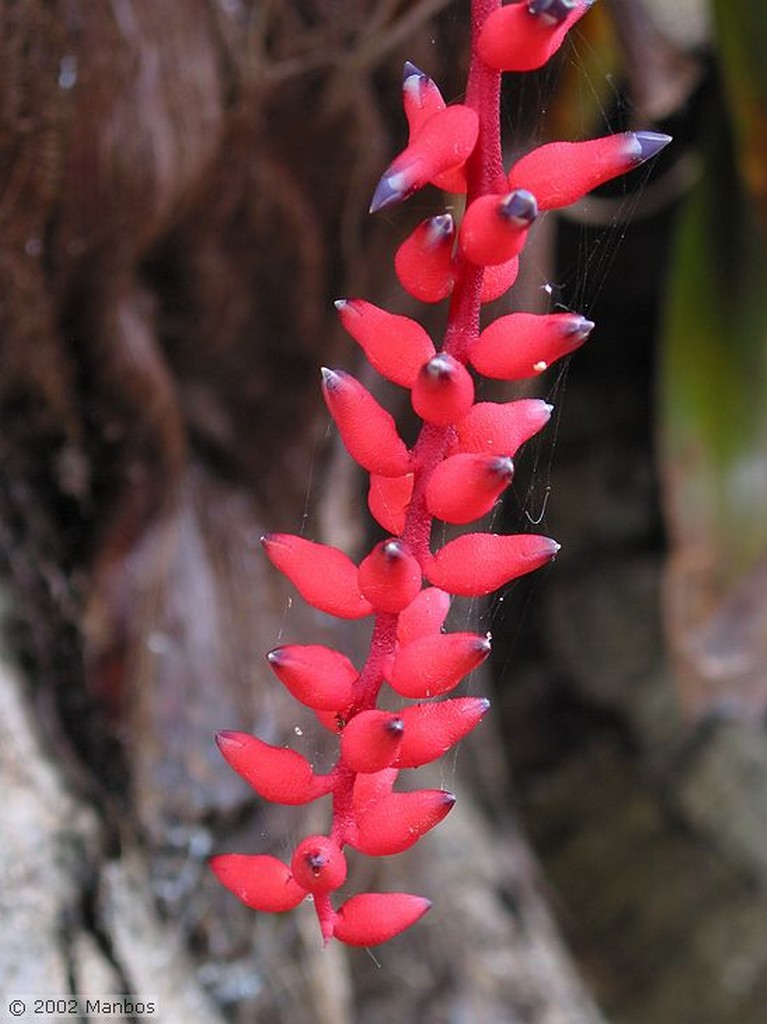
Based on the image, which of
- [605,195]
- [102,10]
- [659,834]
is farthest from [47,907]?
[659,834]

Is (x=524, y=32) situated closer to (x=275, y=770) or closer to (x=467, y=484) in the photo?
(x=467, y=484)

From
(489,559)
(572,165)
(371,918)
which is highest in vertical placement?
(572,165)

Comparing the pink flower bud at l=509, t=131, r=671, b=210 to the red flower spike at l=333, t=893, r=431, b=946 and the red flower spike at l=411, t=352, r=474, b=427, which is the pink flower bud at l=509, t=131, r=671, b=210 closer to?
the red flower spike at l=411, t=352, r=474, b=427

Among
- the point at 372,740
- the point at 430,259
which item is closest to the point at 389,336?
the point at 430,259

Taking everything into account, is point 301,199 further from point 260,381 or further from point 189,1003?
point 189,1003

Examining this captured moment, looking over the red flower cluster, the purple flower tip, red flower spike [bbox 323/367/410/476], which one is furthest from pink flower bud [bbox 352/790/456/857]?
the purple flower tip

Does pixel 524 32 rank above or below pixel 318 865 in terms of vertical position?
above

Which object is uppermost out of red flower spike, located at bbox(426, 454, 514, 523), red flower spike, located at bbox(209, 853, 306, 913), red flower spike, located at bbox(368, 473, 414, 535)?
red flower spike, located at bbox(426, 454, 514, 523)

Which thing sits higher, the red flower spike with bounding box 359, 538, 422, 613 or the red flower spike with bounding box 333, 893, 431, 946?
the red flower spike with bounding box 359, 538, 422, 613
